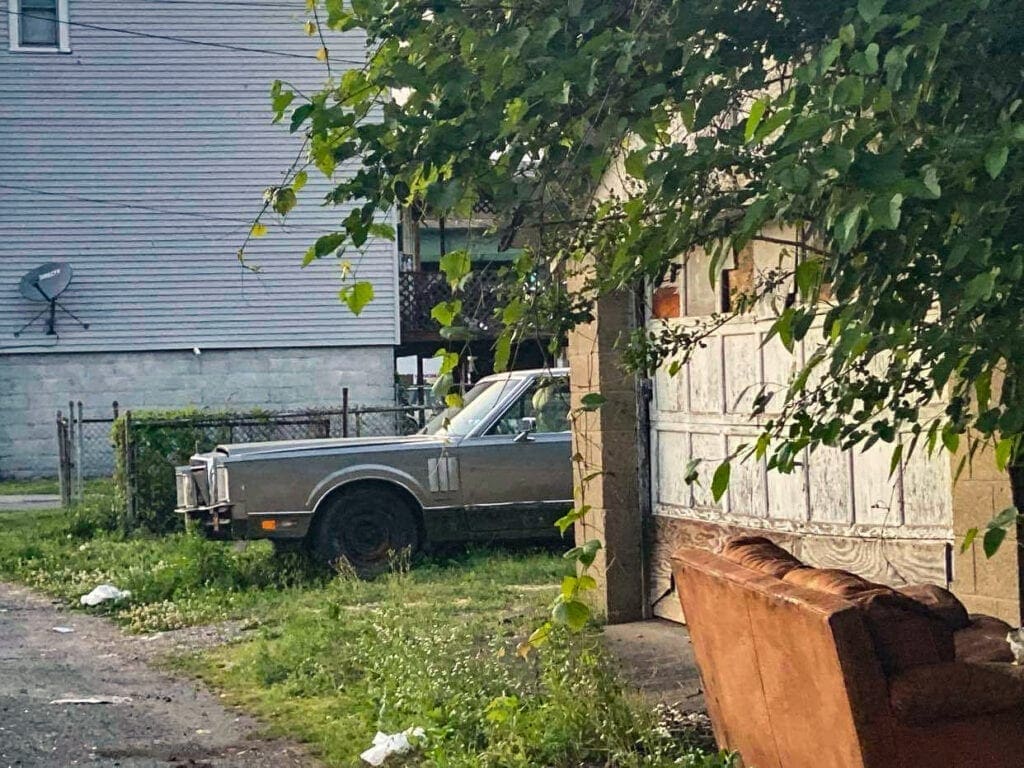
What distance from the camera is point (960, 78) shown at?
3838 millimetres

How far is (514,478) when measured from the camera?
13422 millimetres

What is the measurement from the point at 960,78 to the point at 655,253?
904 mm

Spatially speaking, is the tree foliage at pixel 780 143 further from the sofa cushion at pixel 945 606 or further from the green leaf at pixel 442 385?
the sofa cushion at pixel 945 606

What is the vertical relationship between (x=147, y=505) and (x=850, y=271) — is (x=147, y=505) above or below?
below

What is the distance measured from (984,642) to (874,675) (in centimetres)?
77

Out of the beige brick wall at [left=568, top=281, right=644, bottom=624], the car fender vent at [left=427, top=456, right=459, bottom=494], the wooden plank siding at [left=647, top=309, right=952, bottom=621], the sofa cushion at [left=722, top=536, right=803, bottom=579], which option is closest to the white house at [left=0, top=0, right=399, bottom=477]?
the car fender vent at [left=427, top=456, right=459, bottom=494]

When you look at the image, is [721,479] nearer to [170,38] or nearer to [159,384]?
[159,384]

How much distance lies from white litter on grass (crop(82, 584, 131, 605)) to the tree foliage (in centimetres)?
855

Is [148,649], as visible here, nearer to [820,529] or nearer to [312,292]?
[820,529]

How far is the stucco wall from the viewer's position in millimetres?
25328

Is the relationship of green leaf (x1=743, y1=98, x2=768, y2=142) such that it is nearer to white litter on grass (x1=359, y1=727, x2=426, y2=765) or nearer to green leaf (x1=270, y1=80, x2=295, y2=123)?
green leaf (x1=270, y1=80, x2=295, y2=123)

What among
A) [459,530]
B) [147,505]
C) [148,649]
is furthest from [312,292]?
[148,649]

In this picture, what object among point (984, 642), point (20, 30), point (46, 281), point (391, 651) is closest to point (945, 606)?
point (984, 642)

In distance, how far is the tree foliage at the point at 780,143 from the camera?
3357 mm
